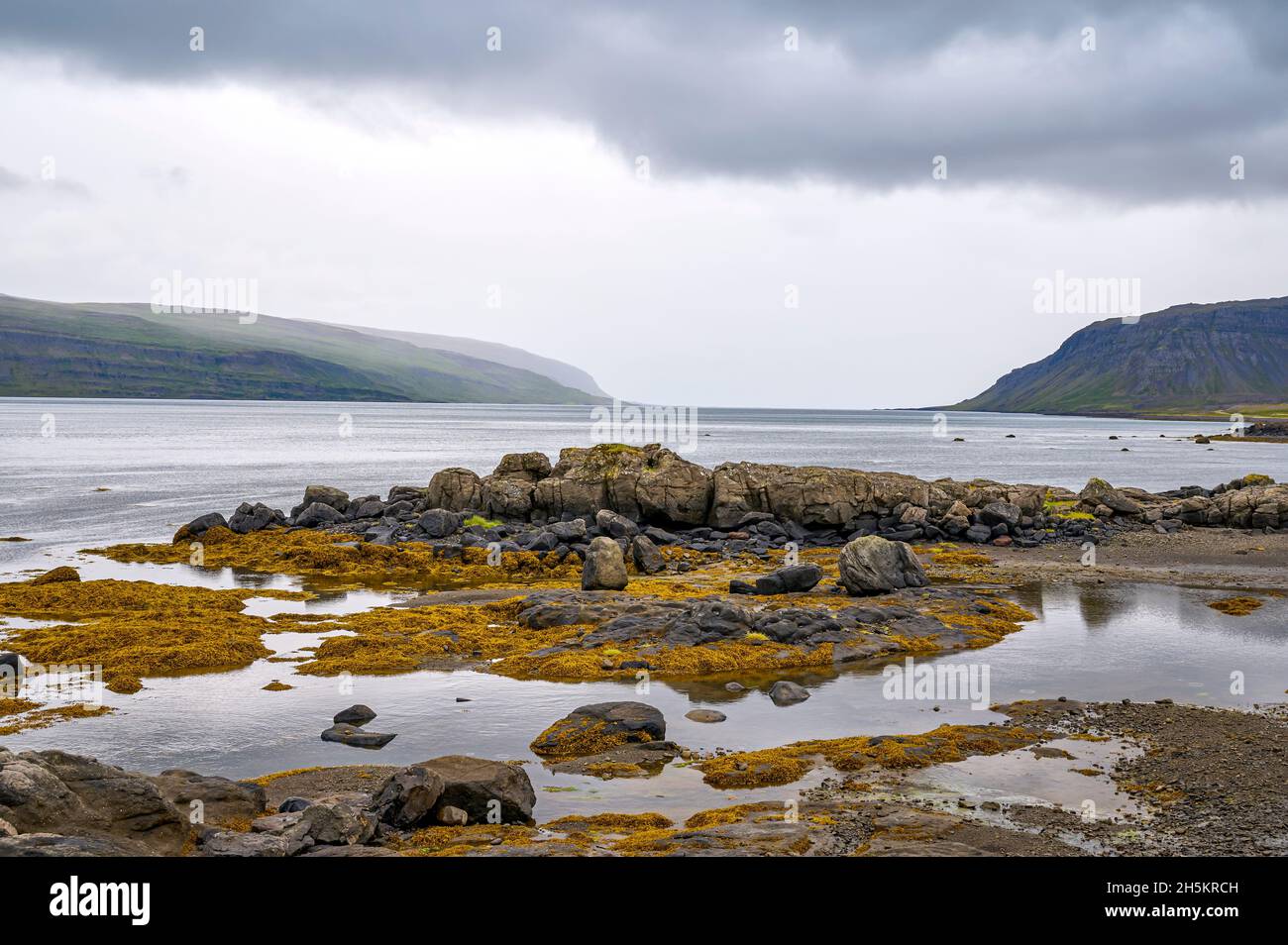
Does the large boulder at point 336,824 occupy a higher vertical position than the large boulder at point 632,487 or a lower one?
lower

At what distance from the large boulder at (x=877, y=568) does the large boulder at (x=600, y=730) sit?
637 inches

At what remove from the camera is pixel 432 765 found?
1496 centimetres

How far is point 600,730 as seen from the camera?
715 inches

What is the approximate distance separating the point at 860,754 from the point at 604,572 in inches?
687

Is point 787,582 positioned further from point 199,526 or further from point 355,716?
point 199,526

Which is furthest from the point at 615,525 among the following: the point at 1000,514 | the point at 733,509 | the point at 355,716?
the point at 355,716

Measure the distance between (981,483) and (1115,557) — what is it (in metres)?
13.7

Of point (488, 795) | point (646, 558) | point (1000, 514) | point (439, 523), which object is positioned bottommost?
point (646, 558)

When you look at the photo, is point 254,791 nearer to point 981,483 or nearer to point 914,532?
point 914,532

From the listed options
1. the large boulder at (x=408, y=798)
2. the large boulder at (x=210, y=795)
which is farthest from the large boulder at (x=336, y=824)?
the large boulder at (x=210, y=795)

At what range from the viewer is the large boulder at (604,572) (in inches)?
1326

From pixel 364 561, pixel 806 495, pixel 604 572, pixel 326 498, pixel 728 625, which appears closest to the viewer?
pixel 728 625

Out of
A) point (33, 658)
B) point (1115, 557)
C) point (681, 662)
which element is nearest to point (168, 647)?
point (33, 658)

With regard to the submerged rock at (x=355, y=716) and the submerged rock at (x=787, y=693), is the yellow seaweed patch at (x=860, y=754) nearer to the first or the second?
the submerged rock at (x=787, y=693)
